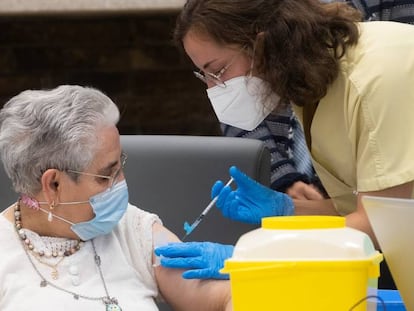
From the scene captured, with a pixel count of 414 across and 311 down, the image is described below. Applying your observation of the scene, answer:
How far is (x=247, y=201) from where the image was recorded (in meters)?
2.36

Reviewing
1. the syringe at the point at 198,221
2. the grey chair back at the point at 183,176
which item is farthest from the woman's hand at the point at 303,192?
the syringe at the point at 198,221

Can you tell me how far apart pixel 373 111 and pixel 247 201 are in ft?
1.73

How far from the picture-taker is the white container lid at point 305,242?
1.28 metres

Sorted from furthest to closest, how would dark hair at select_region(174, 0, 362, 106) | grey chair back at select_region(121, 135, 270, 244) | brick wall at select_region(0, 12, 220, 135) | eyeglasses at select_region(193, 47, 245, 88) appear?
brick wall at select_region(0, 12, 220, 135) → grey chair back at select_region(121, 135, 270, 244) → eyeglasses at select_region(193, 47, 245, 88) → dark hair at select_region(174, 0, 362, 106)

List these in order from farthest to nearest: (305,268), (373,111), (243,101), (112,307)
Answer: (243,101) < (112,307) < (373,111) < (305,268)

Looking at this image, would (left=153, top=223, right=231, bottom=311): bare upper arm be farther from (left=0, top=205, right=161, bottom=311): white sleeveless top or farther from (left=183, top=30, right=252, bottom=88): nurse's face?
(left=183, top=30, right=252, bottom=88): nurse's face

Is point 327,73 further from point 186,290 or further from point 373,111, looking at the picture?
point 186,290

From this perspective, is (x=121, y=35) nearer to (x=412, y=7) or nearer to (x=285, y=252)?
(x=412, y=7)

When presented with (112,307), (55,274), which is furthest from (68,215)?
(112,307)

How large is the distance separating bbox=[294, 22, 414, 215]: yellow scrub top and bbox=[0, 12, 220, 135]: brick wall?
2799mm

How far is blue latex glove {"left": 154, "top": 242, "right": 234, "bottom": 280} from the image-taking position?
2012 millimetres

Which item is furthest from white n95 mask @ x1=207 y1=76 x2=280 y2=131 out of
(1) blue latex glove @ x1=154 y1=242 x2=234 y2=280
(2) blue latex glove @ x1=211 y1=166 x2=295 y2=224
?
(1) blue latex glove @ x1=154 y1=242 x2=234 y2=280

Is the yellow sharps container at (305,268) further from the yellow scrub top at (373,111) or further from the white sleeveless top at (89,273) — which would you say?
the white sleeveless top at (89,273)

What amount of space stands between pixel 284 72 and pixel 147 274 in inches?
25.9
